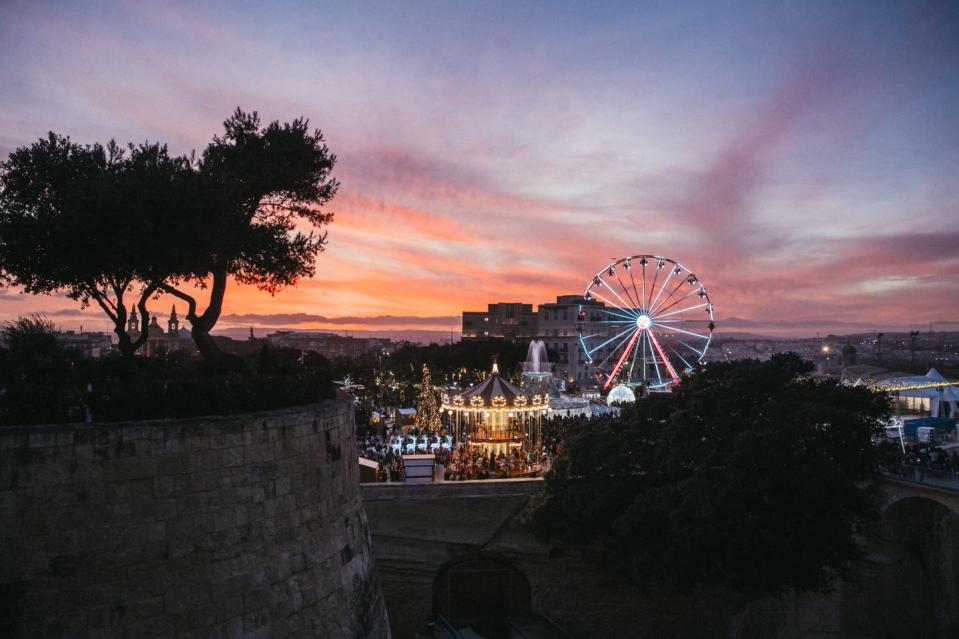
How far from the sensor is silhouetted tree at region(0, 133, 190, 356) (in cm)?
1124

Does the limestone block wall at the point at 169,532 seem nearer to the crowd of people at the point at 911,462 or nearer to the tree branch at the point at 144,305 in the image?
the tree branch at the point at 144,305

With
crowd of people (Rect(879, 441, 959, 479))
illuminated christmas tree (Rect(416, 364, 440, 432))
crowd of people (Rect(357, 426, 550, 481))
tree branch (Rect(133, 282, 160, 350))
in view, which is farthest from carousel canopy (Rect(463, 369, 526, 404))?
tree branch (Rect(133, 282, 160, 350))

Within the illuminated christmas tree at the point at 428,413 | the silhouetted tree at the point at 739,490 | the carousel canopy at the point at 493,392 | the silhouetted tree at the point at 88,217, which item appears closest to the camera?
the silhouetted tree at the point at 88,217

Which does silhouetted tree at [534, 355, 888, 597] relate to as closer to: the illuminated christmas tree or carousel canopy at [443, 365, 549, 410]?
carousel canopy at [443, 365, 549, 410]

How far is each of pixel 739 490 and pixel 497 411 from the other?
38.4ft

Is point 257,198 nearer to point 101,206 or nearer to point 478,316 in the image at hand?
point 101,206

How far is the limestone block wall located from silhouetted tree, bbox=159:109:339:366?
3818 mm

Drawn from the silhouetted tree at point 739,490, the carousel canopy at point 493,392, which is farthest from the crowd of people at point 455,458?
the silhouetted tree at point 739,490

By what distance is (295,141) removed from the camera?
48.6 ft

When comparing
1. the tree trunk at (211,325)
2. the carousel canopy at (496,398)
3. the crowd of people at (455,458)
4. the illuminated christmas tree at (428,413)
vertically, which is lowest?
the crowd of people at (455,458)

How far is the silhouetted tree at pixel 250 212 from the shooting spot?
1236cm

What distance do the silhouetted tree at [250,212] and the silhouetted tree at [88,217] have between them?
0.62m

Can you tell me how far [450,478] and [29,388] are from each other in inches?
561

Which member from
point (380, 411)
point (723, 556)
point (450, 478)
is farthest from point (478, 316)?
point (723, 556)
